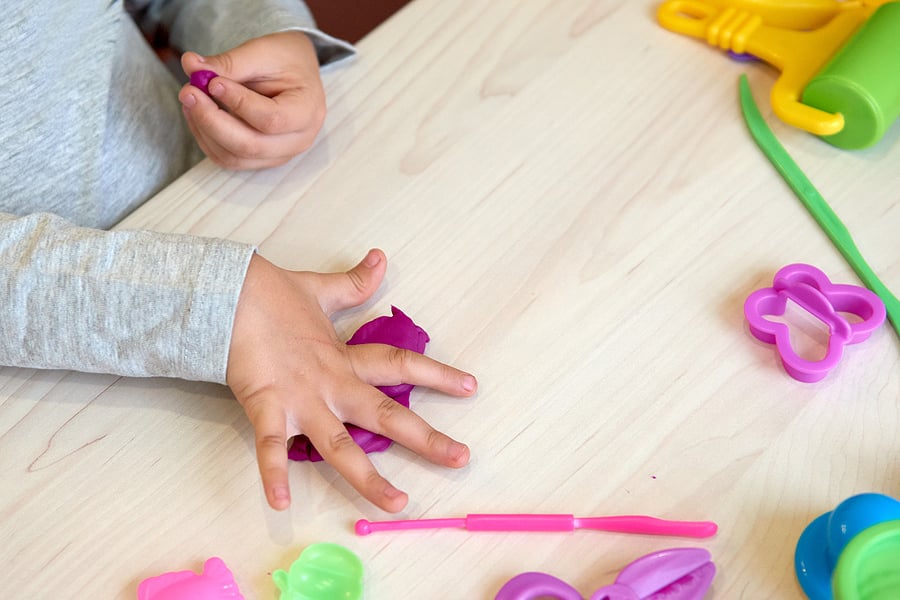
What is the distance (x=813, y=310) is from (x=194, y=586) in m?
0.42

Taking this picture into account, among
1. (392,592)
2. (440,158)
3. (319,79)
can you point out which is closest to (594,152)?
(440,158)

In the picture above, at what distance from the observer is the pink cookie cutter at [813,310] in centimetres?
56

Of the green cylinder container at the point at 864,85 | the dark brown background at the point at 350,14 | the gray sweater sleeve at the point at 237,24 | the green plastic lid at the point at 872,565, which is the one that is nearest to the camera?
the green plastic lid at the point at 872,565

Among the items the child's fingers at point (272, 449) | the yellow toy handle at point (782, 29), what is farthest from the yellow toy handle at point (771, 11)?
the child's fingers at point (272, 449)

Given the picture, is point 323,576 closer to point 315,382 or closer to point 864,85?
point 315,382

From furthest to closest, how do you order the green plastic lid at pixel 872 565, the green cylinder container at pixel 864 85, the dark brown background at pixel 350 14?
the dark brown background at pixel 350 14
the green cylinder container at pixel 864 85
the green plastic lid at pixel 872 565

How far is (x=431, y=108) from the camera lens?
0.74 meters

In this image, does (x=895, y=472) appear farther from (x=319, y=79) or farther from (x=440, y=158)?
(x=319, y=79)

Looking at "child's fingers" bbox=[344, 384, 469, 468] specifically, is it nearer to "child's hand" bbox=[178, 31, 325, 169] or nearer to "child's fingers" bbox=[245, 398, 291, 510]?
"child's fingers" bbox=[245, 398, 291, 510]

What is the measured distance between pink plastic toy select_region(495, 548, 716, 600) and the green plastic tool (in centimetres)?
22

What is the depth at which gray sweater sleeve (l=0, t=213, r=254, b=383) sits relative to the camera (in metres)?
0.58

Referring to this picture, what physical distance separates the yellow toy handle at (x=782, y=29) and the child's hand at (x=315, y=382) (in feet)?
1.20

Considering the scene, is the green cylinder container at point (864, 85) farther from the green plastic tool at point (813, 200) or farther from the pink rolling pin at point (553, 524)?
the pink rolling pin at point (553, 524)

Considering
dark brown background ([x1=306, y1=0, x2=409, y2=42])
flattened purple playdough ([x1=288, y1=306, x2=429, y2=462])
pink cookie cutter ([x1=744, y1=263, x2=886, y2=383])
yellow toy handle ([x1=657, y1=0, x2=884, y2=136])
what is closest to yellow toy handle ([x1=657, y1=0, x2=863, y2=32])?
yellow toy handle ([x1=657, y1=0, x2=884, y2=136])
